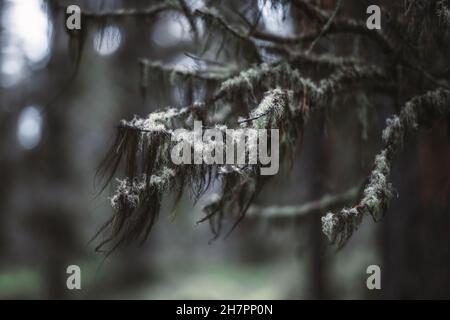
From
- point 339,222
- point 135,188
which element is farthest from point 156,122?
point 339,222

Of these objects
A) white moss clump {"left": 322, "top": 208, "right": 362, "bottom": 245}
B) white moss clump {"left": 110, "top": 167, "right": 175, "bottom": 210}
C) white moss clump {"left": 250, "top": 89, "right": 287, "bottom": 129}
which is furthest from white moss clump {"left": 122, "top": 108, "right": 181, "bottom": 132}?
white moss clump {"left": 322, "top": 208, "right": 362, "bottom": 245}

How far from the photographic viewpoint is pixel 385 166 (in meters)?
2.06

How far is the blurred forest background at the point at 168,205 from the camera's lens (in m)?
3.25

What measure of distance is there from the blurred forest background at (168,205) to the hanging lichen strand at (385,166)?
45cm

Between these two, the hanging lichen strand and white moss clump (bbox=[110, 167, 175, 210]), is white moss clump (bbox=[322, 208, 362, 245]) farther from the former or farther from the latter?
white moss clump (bbox=[110, 167, 175, 210])

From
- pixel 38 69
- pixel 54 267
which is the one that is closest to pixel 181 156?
pixel 54 267

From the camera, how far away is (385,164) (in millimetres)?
2070

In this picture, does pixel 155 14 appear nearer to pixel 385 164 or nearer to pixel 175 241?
pixel 385 164

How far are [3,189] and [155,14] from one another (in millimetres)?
10217

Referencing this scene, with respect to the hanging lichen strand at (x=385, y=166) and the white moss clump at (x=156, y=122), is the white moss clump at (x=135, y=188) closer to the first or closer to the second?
the white moss clump at (x=156, y=122)

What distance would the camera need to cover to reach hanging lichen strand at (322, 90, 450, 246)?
1893 millimetres

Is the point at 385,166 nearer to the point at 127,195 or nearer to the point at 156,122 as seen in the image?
the point at 156,122

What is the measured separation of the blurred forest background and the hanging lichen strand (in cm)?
45

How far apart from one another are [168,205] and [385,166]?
36.1 feet
